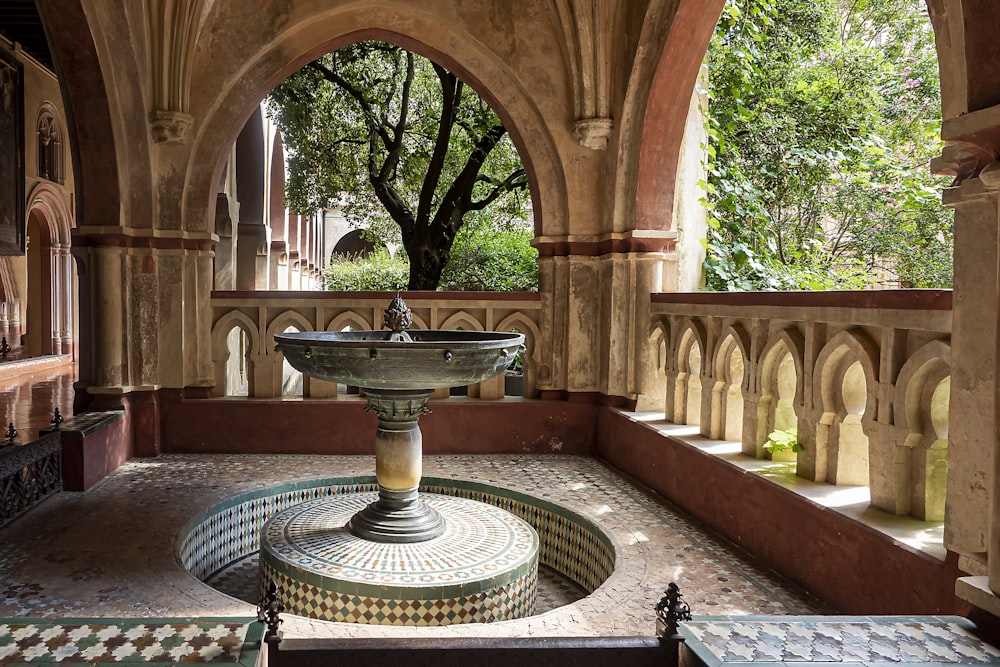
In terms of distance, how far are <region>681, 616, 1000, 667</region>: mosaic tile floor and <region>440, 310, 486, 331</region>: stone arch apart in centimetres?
446

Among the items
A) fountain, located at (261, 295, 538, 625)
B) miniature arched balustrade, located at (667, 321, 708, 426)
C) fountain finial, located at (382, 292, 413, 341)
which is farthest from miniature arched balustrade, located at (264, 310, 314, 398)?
miniature arched balustrade, located at (667, 321, 708, 426)

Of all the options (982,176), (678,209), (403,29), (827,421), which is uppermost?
(403,29)

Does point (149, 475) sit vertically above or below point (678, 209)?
below

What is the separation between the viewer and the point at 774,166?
9898 mm

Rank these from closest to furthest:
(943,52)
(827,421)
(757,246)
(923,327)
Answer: (943,52), (923,327), (827,421), (757,246)

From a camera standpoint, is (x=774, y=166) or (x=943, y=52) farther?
(x=774, y=166)

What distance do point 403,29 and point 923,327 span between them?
4896 mm

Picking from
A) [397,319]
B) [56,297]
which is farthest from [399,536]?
[56,297]

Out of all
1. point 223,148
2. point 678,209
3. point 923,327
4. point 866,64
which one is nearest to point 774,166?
point 866,64

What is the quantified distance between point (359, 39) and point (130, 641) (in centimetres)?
562

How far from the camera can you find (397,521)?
3.90m

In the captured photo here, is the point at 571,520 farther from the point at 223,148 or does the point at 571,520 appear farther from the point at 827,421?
the point at 223,148

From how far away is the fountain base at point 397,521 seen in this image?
12.6ft

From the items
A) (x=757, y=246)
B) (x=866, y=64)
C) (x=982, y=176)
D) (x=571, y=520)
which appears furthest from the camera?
(x=866, y=64)
